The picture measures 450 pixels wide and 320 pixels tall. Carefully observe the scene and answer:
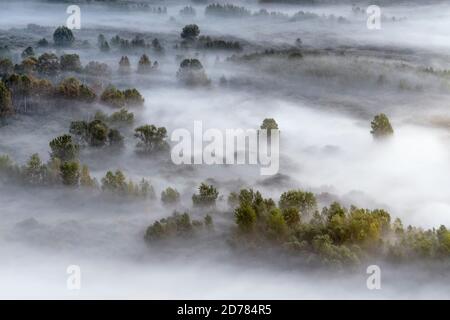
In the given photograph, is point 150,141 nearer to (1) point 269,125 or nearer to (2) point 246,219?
(1) point 269,125

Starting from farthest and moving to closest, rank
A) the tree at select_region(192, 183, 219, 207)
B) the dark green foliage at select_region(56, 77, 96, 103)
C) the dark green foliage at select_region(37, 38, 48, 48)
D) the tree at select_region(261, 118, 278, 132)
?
the dark green foliage at select_region(37, 38, 48, 48) → the dark green foliage at select_region(56, 77, 96, 103) → the tree at select_region(261, 118, 278, 132) → the tree at select_region(192, 183, 219, 207)

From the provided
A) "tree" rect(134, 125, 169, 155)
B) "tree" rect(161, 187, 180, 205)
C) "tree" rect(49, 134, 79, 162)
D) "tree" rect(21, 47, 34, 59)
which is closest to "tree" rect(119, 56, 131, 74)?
"tree" rect(21, 47, 34, 59)

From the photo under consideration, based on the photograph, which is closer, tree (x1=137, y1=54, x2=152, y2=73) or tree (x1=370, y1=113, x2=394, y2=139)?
tree (x1=370, y1=113, x2=394, y2=139)

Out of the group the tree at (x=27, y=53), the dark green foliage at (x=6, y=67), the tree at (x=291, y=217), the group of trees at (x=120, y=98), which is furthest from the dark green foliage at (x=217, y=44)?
the tree at (x=291, y=217)

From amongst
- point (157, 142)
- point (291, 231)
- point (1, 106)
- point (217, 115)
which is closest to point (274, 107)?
point (217, 115)

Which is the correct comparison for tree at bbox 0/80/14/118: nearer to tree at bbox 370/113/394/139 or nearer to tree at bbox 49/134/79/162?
tree at bbox 49/134/79/162

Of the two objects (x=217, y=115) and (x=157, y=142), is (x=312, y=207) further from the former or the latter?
(x=217, y=115)
